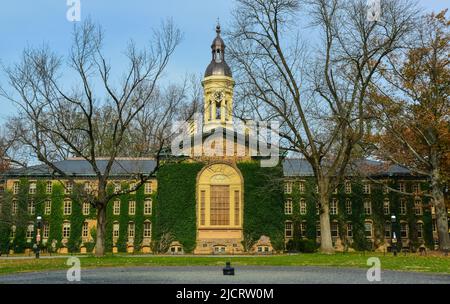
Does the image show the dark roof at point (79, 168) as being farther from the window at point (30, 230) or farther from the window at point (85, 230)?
the window at point (30, 230)

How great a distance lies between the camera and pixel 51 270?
19.6 metres

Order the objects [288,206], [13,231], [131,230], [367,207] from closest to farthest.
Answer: [13,231] < [131,230] < [288,206] < [367,207]

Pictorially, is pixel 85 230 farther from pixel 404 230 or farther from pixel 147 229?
pixel 404 230

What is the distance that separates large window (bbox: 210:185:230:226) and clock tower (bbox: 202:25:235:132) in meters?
5.74

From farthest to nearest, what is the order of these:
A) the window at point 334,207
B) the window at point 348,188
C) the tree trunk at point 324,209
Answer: the window at point 348,188
the window at point 334,207
the tree trunk at point 324,209

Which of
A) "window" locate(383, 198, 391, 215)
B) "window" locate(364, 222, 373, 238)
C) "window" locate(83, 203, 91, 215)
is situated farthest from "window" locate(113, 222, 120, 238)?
"window" locate(383, 198, 391, 215)

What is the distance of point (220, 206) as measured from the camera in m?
44.1

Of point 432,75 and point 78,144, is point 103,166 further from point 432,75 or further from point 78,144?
point 432,75

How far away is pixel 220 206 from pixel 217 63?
14269mm

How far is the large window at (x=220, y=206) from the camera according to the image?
43750 mm

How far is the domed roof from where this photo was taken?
157 ft

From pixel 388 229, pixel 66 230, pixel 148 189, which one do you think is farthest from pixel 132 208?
pixel 388 229

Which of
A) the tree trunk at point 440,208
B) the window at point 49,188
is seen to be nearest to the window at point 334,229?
the tree trunk at point 440,208

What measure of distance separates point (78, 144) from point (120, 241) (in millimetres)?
12396
